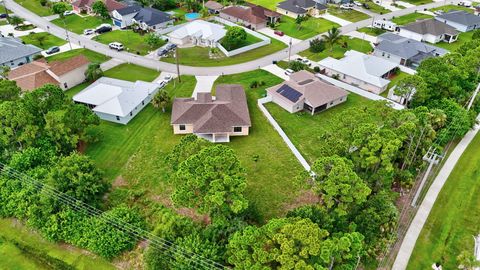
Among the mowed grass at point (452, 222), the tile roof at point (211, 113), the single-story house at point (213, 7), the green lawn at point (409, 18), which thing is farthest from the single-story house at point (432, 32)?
the tile roof at point (211, 113)

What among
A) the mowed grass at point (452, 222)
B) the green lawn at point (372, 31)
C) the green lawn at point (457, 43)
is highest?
the green lawn at point (372, 31)

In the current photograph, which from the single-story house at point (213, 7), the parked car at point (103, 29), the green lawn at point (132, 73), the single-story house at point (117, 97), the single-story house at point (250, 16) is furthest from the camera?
the single-story house at point (213, 7)

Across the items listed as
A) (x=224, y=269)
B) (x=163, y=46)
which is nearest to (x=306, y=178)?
(x=224, y=269)

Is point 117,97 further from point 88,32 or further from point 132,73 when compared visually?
point 88,32

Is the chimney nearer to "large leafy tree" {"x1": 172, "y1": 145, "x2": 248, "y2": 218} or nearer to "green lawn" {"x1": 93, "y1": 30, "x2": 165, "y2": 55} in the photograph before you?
"large leafy tree" {"x1": 172, "y1": 145, "x2": 248, "y2": 218}

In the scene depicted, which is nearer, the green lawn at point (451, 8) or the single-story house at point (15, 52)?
the single-story house at point (15, 52)

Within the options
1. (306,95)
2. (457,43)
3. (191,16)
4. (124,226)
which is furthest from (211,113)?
(457,43)

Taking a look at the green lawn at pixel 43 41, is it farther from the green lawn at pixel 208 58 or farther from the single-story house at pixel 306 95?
the single-story house at pixel 306 95
